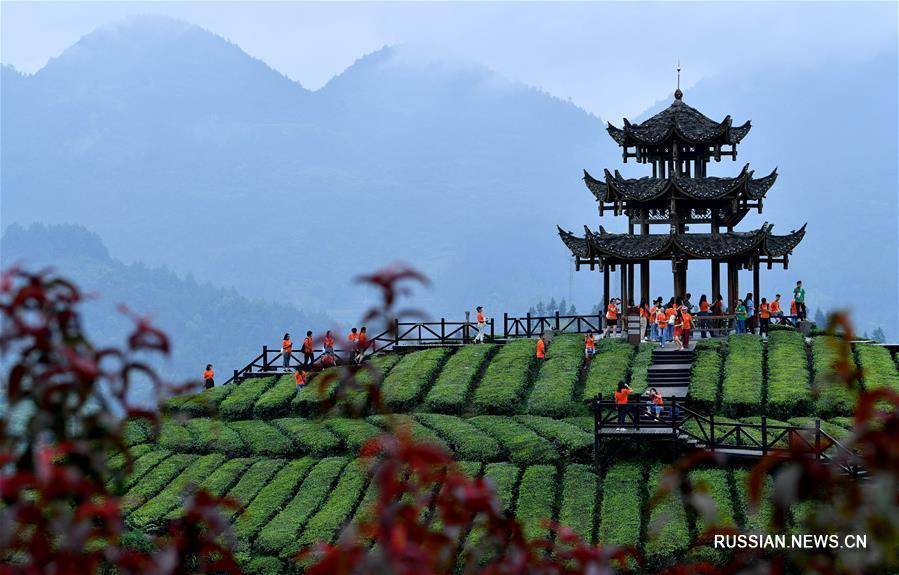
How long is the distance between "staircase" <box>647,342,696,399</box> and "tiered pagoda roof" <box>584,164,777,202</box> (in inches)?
240

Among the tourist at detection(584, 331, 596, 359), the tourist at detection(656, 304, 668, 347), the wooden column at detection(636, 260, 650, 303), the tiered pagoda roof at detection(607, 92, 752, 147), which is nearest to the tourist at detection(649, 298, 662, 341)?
the tourist at detection(656, 304, 668, 347)

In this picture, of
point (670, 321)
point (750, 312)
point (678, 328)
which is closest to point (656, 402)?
point (678, 328)

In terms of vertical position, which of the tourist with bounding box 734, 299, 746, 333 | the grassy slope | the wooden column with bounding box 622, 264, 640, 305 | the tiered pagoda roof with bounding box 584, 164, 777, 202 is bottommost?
the grassy slope

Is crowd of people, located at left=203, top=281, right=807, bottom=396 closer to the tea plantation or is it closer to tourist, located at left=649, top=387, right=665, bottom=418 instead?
the tea plantation

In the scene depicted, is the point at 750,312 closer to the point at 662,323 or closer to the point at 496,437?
the point at 662,323

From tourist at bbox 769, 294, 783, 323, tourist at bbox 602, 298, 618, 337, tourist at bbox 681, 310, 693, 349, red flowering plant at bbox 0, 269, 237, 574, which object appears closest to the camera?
red flowering plant at bbox 0, 269, 237, 574

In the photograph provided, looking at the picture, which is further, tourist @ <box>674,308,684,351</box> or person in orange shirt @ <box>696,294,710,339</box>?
person in orange shirt @ <box>696,294,710,339</box>

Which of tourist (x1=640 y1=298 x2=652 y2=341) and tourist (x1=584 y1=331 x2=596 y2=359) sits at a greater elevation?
tourist (x1=640 y1=298 x2=652 y2=341)

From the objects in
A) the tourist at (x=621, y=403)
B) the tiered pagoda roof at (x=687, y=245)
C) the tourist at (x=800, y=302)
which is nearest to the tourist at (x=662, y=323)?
the tiered pagoda roof at (x=687, y=245)

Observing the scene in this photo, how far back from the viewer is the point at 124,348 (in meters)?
4.19

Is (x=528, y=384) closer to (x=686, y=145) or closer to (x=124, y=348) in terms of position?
(x=686, y=145)

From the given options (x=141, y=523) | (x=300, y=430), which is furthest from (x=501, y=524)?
(x=300, y=430)

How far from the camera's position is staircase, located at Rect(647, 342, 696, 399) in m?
32.6

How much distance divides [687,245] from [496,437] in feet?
44.2
